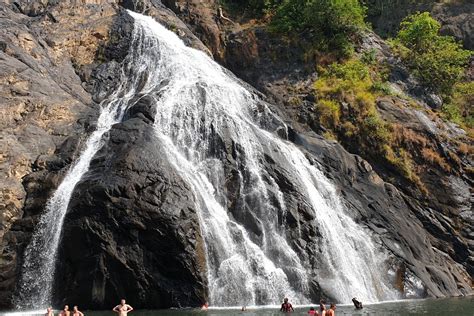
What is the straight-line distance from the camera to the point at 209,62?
46.9 meters

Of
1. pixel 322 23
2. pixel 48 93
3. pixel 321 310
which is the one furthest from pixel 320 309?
pixel 322 23

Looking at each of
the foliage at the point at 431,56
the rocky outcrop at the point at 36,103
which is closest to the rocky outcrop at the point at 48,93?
the rocky outcrop at the point at 36,103

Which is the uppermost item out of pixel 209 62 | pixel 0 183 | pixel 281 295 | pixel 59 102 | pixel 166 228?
pixel 209 62

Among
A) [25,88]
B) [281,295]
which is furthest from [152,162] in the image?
[25,88]

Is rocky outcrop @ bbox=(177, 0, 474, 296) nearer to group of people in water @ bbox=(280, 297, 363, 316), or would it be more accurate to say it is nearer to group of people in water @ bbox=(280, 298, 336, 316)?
group of people in water @ bbox=(280, 297, 363, 316)

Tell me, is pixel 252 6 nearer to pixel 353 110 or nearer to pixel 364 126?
pixel 353 110

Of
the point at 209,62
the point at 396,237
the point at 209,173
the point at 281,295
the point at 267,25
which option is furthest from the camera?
the point at 267,25

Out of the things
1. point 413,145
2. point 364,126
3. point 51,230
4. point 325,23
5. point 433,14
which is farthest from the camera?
point 433,14

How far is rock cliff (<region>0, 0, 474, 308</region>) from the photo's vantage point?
2603 centimetres

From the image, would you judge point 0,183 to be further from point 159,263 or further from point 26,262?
point 159,263

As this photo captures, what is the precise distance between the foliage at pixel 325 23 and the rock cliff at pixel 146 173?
92.0 inches

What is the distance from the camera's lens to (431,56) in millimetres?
55000

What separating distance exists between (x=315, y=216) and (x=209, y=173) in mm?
7060

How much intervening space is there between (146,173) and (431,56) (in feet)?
125
